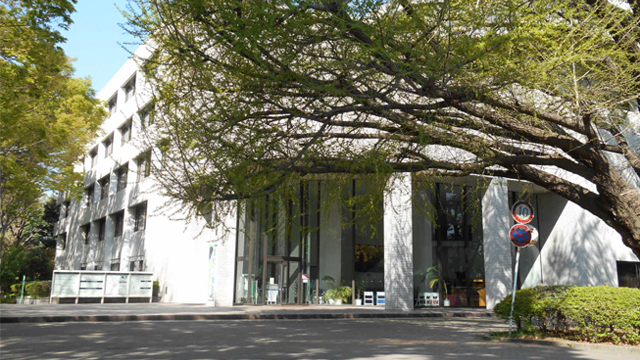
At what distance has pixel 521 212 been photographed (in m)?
11.4

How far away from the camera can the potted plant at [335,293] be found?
82.9ft

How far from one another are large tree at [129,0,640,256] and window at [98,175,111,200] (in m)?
33.7

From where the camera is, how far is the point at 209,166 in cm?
863

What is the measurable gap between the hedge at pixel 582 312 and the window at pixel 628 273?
14.6 m

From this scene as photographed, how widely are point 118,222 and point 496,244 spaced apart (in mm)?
25654

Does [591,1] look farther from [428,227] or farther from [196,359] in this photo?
[428,227]

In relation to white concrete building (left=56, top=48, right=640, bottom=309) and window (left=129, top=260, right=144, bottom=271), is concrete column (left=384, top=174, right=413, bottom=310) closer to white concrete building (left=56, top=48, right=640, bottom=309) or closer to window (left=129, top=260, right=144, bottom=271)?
A: white concrete building (left=56, top=48, right=640, bottom=309)

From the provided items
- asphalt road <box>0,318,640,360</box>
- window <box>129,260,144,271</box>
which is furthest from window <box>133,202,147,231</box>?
→ asphalt road <box>0,318,640,360</box>

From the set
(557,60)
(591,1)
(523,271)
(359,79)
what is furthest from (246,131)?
(523,271)

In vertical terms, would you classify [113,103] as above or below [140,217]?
above

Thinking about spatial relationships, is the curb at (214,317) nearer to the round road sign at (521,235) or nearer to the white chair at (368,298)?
the white chair at (368,298)

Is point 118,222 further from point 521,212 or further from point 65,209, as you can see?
point 521,212

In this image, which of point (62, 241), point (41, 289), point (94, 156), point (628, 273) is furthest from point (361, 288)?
point (62, 241)

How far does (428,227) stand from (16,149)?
53.3 ft
